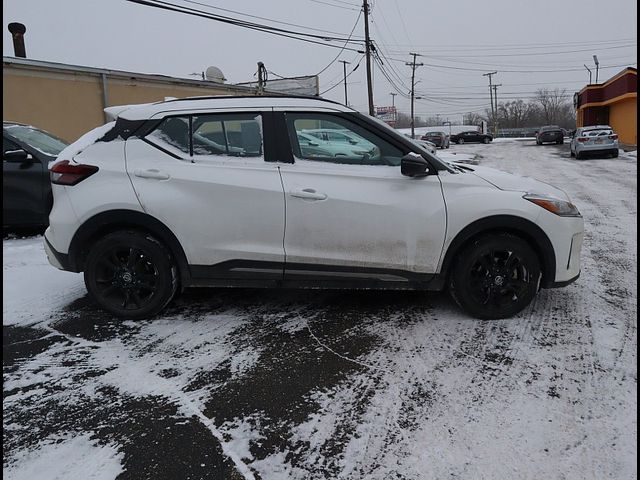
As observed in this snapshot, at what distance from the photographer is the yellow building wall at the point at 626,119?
29.7 m

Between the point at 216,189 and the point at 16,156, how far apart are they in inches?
184

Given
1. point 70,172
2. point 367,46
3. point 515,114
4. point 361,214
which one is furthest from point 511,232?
point 515,114

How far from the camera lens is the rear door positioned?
3.89 m

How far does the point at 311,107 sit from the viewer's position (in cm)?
402

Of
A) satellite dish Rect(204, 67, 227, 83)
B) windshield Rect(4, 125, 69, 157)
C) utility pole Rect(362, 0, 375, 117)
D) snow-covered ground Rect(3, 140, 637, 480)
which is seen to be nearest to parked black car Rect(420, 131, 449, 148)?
utility pole Rect(362, 0, 375, 117)

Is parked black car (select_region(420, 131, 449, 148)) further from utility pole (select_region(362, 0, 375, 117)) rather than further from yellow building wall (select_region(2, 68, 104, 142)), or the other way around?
yellow building wall (select_region(2, 68, 104, 142))

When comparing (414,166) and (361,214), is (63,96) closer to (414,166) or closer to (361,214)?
(361,214)

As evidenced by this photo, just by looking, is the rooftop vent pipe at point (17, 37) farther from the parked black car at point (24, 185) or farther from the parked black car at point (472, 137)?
the parked black car at point (472, 137)

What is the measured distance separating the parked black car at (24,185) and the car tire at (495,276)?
234 inches

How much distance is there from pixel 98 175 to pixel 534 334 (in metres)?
3.72

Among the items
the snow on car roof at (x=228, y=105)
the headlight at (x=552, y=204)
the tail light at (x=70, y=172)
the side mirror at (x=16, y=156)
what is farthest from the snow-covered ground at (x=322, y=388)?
the side mirror at (x=16, y=156)

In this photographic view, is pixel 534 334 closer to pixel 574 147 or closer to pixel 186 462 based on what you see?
pixel 186 462

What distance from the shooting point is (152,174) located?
156 inches

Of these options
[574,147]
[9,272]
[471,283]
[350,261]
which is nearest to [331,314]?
[350,261]
